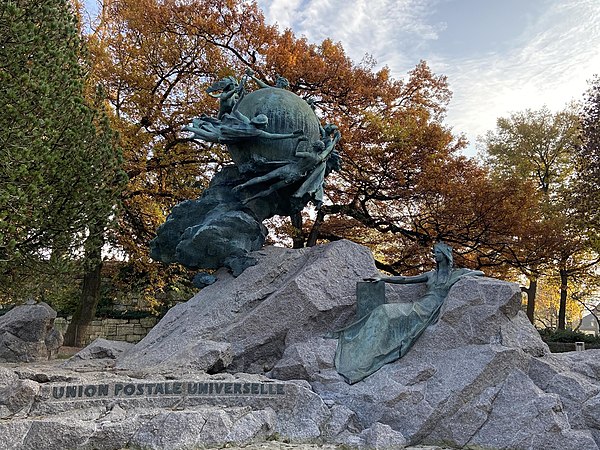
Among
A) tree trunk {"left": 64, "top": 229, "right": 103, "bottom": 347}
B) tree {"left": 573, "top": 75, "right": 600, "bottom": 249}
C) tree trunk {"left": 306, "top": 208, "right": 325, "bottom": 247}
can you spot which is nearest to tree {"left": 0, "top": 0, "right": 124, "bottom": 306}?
tree trunk {"left": 64, "top": 229, "right": 103, "bottom": 347}

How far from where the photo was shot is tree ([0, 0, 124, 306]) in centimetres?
890

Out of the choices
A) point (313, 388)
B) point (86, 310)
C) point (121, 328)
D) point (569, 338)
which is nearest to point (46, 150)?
point (86, 310)

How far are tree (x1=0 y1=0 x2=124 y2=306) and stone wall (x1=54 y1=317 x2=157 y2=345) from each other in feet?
30.5

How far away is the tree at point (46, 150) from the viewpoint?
8898mm

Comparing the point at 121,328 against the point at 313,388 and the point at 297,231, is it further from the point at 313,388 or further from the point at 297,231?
the point at 313,388

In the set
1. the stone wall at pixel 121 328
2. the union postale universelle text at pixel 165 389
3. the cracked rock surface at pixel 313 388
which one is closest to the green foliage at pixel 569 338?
the cracked rock surface at pixel 313 388

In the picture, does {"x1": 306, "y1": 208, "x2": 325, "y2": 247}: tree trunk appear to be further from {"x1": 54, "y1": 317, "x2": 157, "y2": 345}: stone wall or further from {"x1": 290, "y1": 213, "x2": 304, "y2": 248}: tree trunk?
{"x1": 54, "y1": 317, "x2": 157, "y2": 345}: stone wall

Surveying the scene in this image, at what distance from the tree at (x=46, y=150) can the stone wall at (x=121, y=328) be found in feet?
30.5

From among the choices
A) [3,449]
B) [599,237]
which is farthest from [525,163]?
[3,449]

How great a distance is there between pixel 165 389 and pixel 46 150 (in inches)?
247

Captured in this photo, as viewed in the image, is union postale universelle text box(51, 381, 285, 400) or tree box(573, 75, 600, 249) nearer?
union postale universelle text box(51, 381, 285, 400)

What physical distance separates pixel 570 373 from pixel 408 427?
1888 mm

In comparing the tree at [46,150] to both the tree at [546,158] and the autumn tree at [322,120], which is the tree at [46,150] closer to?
the autumn tree at [322,120]

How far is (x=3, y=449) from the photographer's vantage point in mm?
3789
